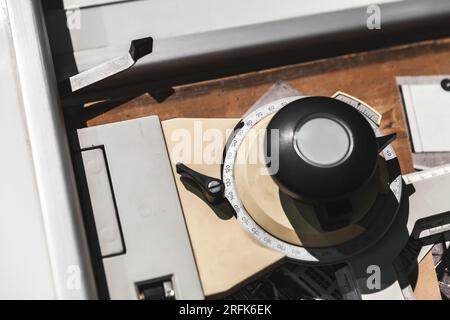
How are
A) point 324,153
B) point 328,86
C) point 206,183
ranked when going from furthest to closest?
point 328,86 → point 206,183 → point 324,153

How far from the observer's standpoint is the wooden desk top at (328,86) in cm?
120

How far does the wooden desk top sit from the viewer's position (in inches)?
47.4

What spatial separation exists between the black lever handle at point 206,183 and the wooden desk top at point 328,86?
0.17m

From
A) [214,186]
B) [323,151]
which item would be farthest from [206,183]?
[323,151]

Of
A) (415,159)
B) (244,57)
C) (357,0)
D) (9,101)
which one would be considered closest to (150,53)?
(244,57)

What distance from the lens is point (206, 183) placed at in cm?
104

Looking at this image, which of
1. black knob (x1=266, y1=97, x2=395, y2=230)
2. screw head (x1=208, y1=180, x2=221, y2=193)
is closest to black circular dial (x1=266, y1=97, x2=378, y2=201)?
black knob (x1=266, y1=97, x2=395, y2=230)

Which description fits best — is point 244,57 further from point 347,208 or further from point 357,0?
point 347,208

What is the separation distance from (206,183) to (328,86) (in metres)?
0.39

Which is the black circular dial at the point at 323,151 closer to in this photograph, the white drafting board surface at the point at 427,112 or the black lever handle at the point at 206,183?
the black lever handle at the point at 206,183

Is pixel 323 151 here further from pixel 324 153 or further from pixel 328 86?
pixel 328 86

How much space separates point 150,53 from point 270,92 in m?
0.27

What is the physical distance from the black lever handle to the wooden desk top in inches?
6.7

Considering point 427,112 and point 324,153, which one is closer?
point 324,153
